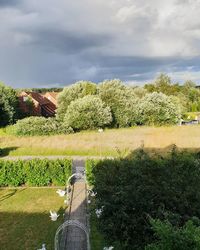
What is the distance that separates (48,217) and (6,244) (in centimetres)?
438

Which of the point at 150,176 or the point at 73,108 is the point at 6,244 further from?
the point at 73,108

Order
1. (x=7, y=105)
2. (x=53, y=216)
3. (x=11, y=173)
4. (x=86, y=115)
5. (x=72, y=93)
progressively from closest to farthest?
(x=53, y=216)
(x=11, y=173)
(x=86, y=115)
(x=72, y=93)
(x=7, y=105)

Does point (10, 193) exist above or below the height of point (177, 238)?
below

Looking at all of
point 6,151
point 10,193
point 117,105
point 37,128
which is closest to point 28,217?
point 10,193

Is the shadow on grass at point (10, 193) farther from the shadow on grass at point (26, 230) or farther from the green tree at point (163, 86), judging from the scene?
the green tree at point (163, 86)

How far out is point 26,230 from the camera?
20.7m

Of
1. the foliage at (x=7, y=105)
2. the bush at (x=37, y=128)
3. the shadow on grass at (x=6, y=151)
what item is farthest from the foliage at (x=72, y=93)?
the shadow on grass at (x=6, y=151)

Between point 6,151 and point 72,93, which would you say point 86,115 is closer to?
point 72,93

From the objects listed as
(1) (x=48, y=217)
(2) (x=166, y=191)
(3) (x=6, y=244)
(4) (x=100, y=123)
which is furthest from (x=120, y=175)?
(4) (x=100, y=123)

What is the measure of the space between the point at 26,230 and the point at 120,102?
146ft

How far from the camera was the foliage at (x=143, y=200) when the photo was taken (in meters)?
13.8

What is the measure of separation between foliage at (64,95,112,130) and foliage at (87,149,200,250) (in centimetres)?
4203

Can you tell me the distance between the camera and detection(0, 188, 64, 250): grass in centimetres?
1922

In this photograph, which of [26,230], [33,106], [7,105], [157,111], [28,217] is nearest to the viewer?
[26,230]
